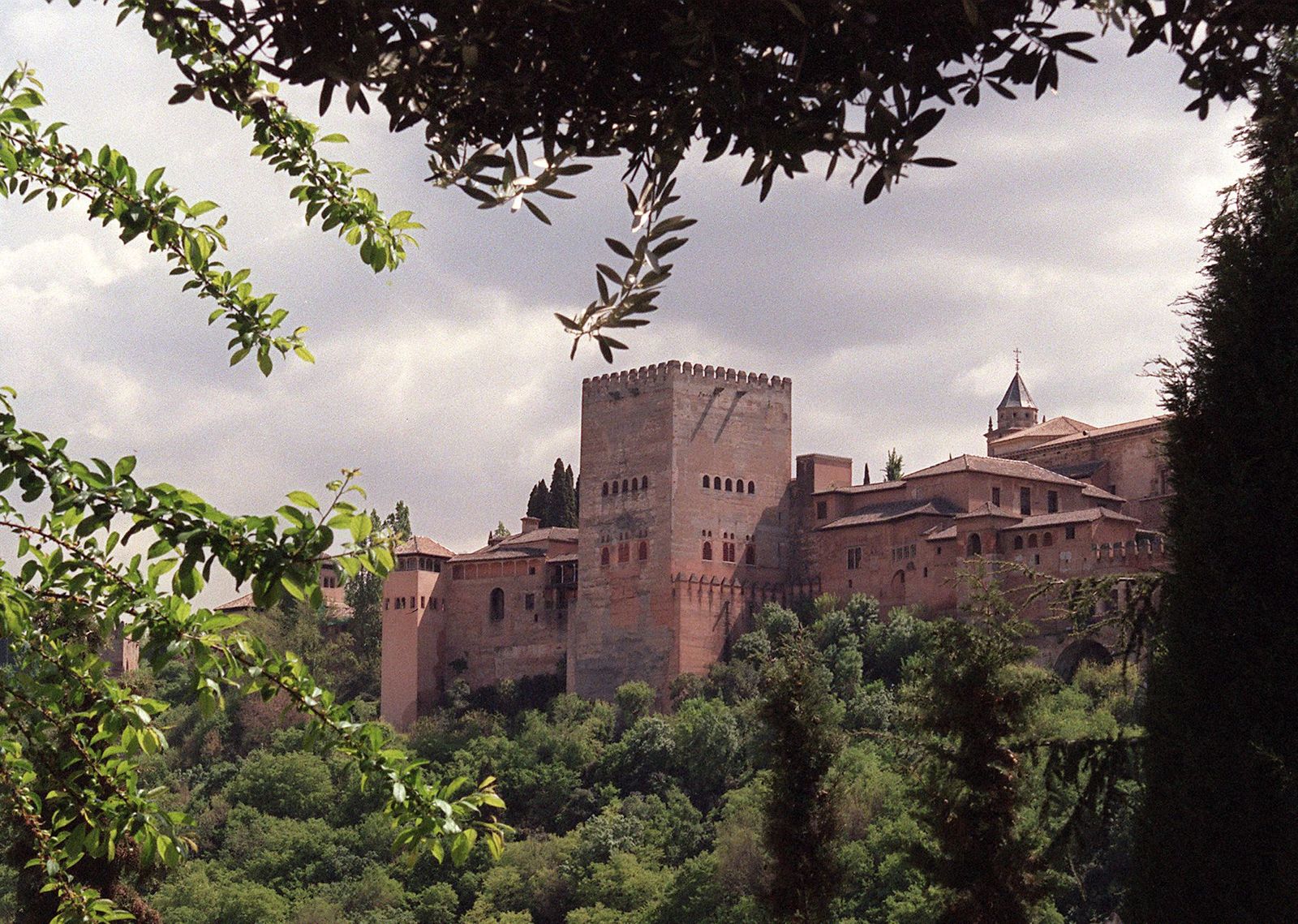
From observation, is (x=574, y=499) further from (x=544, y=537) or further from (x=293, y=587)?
(x=293, y=587)

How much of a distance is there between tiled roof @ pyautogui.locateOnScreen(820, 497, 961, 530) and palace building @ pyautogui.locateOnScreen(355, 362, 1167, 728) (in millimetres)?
77

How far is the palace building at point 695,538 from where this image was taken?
5906 centimetres

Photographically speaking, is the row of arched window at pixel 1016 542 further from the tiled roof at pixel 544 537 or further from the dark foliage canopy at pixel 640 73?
the dark foliage canopy at pixel 640 73

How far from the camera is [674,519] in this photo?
6206 centimetres

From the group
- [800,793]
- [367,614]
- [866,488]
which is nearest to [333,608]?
[367,614]

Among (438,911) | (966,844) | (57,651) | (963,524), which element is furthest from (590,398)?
(57,651)

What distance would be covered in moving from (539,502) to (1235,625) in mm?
66226

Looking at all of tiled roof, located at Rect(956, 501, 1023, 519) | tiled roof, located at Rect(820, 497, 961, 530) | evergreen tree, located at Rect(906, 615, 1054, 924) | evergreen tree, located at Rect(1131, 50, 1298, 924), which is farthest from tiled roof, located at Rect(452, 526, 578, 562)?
evergreen tree, located at Rect(1131, 50, 1298, 924)

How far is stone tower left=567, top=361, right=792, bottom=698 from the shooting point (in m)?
61.8

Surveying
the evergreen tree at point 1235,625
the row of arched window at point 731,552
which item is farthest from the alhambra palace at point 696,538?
the evergreen tree at point 1235,625

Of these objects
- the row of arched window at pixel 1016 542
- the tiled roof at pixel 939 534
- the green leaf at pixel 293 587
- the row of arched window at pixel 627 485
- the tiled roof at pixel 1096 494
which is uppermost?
the row of arched window at pixel 627 485

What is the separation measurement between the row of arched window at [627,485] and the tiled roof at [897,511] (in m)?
6.21

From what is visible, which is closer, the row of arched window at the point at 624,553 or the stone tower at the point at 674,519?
the stone tower at the point at 674,519

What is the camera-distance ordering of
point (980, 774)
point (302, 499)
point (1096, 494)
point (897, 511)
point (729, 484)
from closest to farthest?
point (302, 499) < point (980, 774) < point (897, 511) < point (1096, 494) < point (729, 484)
